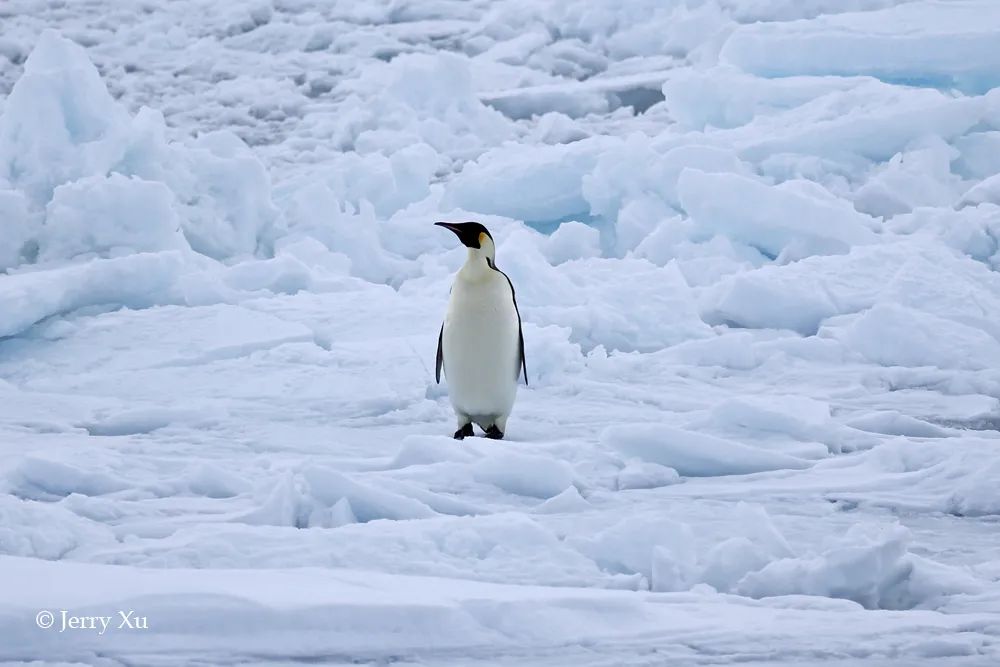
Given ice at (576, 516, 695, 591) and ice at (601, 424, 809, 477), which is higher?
ice at (576, 516, 695, 591)

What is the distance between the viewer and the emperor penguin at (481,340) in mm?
3691

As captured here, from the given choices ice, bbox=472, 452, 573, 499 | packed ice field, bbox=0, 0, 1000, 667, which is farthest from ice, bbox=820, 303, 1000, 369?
ice, bbox=472, 452, 573, 499

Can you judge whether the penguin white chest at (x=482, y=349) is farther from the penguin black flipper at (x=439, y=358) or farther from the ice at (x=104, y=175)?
the ice at (x=104, y=175)

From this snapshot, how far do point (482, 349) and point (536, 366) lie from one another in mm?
A: 614

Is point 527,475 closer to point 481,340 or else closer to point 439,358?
point 481,340

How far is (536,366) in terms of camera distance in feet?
14.1

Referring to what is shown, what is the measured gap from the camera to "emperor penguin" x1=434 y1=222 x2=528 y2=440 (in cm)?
369

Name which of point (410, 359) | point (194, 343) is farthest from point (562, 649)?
point (194, 343)

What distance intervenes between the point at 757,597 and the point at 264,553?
36.6 inches

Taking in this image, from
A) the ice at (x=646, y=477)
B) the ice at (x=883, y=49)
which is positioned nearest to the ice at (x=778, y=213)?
the ice at (x=883, y=49)

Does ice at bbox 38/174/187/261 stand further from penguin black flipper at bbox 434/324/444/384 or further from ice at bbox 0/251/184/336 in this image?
penguin black flipper at bbox 434/324/444/384

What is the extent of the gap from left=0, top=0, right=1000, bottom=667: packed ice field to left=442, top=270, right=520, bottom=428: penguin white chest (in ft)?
0.41

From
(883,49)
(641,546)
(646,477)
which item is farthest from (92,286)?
(883,49)

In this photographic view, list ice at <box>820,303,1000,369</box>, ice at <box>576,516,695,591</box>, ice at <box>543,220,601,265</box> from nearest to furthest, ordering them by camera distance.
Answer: ice at <box>576,516,695,591</box>, ice at <box>820,303,1000,369</box>, ice at <box>543,220,601,265</box>
